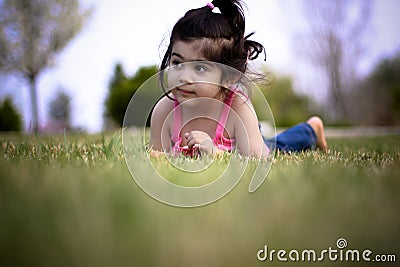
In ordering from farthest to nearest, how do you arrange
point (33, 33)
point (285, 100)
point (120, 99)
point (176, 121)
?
point (285, 100)
point (120, 99)
point (33, 33)
point (176, 121)

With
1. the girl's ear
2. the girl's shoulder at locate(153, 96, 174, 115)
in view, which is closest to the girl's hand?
the girl's ear

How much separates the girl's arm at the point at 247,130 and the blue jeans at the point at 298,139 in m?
0.69

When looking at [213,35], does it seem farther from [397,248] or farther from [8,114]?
[8,114]

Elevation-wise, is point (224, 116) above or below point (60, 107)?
below

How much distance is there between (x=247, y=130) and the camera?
81.5 inches

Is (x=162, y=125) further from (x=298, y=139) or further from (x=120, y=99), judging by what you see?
(x=120, y=99)

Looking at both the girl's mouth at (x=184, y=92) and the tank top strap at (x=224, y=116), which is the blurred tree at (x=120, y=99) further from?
the girl's mouth at (x=184, y=92)

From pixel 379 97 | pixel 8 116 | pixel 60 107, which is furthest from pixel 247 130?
pixel 60 107

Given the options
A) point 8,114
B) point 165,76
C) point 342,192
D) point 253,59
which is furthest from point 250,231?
point 8,114

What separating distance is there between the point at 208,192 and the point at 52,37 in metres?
8.27

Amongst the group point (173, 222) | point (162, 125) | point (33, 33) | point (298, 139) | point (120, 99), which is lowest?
point (173, 222)

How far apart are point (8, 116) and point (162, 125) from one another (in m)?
8.54

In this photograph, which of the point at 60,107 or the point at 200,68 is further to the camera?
the point at 60,107

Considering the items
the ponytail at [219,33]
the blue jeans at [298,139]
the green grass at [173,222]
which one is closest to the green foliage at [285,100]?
the blue jeans at [298,139]
